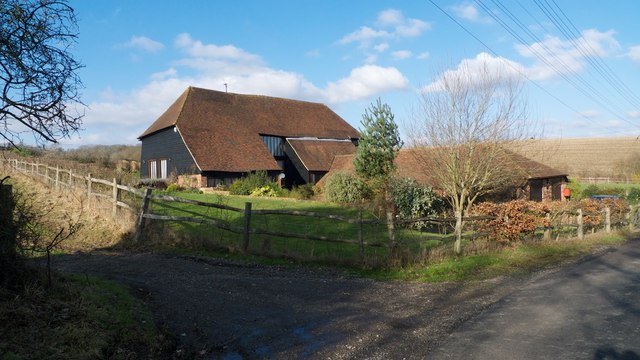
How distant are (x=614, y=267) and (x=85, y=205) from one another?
47.9 ft

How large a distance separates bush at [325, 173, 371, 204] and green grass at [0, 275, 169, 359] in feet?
69.5

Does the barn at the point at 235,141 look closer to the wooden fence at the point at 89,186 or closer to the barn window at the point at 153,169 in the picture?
the barn window at the point at 153,169

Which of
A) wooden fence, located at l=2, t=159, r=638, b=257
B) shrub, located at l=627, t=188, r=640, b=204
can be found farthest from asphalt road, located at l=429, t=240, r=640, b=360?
shrub, located at l=627, t=188, r=640, b=204

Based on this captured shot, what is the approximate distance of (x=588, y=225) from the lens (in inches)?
784

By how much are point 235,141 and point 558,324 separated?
35969 millimetres

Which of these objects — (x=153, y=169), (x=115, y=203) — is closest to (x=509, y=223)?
(x=115, y=203)

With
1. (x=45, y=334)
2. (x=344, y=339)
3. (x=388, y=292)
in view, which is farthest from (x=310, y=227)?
(x=45, y=334)

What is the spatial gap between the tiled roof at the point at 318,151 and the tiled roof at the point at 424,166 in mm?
1112

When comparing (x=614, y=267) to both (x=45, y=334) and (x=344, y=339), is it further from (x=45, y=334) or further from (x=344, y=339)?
(x=45, y=334)

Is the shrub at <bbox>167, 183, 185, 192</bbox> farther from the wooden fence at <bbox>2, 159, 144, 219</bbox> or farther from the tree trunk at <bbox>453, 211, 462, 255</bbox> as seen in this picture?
the tree trunk at <bbox>453, 211, 462, 255</bbox>

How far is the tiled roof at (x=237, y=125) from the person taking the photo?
38.0 meters

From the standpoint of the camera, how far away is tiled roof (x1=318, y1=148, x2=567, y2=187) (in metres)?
25.3

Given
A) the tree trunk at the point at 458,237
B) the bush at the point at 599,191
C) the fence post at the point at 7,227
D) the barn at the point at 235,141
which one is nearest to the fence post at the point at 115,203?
the fence post at the point at 7,227

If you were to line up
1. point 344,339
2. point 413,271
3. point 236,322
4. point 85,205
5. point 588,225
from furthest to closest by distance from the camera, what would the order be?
1. point 588,225
2. point 85,205
3. point 413,271
4. point 236,322
5. point 344,339
